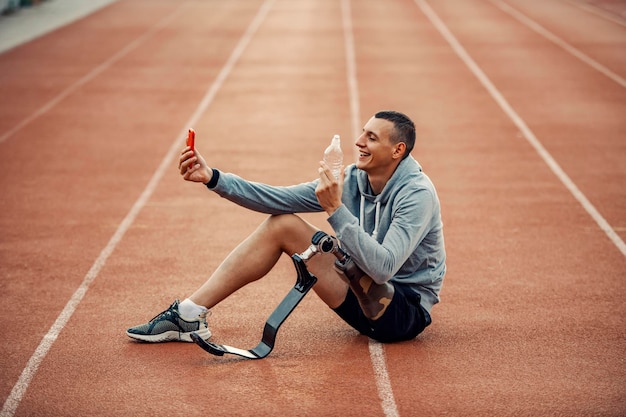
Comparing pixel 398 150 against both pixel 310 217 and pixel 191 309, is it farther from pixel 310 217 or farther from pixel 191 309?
pixel 310 217

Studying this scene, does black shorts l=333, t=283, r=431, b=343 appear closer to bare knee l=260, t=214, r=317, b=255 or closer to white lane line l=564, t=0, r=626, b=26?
bare knee l=260, t=214, r=317, b=255

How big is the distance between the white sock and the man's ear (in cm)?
126

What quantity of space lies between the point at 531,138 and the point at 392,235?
6.95 metres

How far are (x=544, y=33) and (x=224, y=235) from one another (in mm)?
14253

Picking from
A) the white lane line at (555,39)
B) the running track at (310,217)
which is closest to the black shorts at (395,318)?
the running track at (310,217)

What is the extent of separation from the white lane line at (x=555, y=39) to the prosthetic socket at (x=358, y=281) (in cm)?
1080

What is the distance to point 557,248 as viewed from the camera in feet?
23.1

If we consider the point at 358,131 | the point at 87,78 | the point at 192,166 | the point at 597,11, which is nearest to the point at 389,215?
the point at 192,166

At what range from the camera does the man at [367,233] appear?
455 centimetres

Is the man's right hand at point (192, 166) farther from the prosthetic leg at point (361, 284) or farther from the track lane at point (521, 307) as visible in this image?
the track lane at point (521, 307)

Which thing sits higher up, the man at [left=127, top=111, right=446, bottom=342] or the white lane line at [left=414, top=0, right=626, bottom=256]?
the man at [left=127, top=111, right=446, bottom=342]

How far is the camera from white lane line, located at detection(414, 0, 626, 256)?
759cm

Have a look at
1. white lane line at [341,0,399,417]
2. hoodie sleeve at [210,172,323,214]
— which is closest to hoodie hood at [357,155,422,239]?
hoodie sleeve at [210,172,323,214]

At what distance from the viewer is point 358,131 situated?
37.4 ft
